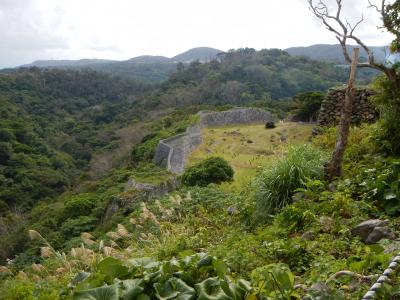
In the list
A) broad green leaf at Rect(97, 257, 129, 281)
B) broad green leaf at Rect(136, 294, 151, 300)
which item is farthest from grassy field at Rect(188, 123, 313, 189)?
broad green leaf at Rect(136, 294, 151, 300)

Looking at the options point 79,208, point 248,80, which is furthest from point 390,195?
point 248,80

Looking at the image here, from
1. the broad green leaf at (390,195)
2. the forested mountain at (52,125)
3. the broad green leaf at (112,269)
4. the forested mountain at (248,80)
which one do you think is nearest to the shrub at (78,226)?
the broad green leaf at (390,195)

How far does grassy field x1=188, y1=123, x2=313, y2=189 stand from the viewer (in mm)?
19641

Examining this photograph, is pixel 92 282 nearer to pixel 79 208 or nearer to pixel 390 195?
pixel 390 195

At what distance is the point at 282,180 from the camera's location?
6.42m

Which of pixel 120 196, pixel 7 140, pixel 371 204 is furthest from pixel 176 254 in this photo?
pixel 7 140

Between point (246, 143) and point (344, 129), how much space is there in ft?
57.7

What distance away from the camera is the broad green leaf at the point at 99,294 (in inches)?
102

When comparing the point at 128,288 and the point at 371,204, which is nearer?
the point at 128,288

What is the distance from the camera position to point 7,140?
5078 centimetres

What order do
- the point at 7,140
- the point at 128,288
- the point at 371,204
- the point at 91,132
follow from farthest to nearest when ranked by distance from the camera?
1. the point at 91,132
2. the point at 7,140
3. the point at 371,204
4. the point at 128,288

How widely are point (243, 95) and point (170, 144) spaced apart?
46.6 m

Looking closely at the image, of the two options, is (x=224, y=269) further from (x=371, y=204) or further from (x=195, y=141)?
(x=195, y=141)

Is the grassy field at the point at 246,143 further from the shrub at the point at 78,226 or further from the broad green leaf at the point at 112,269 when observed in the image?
the broad green leaf at the point at 112,269
